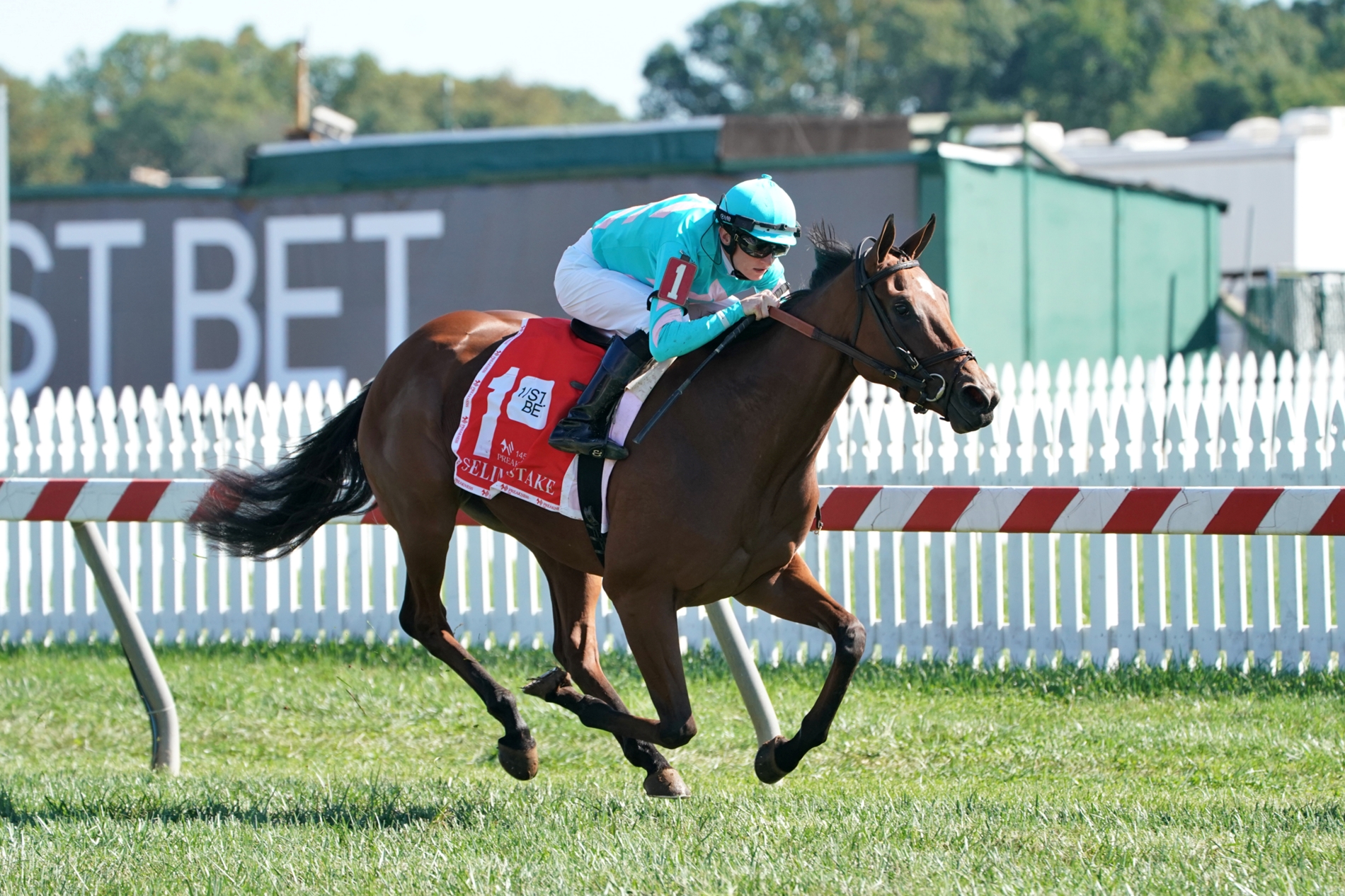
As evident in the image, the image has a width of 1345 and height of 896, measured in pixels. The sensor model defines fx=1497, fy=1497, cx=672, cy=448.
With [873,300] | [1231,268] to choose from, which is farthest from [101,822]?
[1231,268]

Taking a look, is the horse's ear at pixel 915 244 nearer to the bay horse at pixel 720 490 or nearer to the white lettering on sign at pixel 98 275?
the bay horse at pixel 720 490

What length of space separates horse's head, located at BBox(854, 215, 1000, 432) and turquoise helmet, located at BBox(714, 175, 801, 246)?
28 centimetres

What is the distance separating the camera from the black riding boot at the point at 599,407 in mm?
4934

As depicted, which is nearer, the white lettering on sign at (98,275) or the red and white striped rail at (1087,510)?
the red and white striped rail at (1087,510)

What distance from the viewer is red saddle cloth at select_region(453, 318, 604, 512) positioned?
5.14m

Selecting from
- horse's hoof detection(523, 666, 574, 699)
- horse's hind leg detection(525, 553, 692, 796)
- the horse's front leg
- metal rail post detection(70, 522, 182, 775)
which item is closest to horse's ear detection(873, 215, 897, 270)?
the horse's front leg

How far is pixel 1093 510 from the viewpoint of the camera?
5.31 m

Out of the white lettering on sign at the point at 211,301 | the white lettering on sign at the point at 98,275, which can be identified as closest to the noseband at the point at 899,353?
the white lettering on sign at the point at 211,301

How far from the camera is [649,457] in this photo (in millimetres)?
4859

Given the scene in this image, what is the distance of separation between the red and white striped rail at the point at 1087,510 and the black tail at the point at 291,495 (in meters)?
0.17

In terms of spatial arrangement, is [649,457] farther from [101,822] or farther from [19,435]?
[19,435]

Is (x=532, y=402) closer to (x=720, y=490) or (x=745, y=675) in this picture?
(x=720, y=490)

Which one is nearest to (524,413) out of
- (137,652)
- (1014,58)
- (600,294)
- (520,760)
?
(600,294)

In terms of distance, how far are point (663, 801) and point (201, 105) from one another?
301 feet
